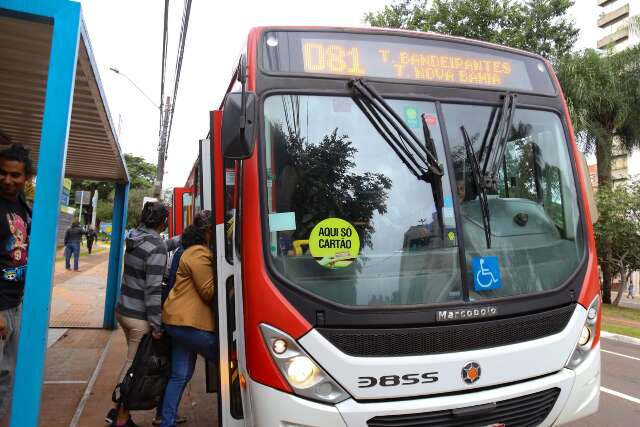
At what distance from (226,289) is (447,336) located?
1.37 meters

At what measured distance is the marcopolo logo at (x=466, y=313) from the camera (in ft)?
8.82

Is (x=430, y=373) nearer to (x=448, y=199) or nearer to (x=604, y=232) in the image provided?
(x=448, y=199)

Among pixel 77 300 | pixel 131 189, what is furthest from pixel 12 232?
pixel 131 189

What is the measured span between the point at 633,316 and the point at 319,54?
16939mm

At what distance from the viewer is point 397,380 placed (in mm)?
2549

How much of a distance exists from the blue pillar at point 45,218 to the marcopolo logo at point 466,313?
2209 mm

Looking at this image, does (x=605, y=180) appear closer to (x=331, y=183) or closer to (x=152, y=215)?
(x=152, y=215)

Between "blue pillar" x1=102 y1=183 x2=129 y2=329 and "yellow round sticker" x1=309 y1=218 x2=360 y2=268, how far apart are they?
6.53 m

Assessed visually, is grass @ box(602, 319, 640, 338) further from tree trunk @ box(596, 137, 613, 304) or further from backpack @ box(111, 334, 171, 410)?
backpack @ box(111, 334, 171, 410)

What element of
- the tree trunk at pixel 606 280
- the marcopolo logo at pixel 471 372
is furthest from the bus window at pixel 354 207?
the tree trunk at pixel 606 280

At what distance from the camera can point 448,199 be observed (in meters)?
2.91

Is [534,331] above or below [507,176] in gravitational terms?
below

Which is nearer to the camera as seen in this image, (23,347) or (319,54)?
(23,347)

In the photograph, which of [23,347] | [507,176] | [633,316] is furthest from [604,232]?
[23,347]
